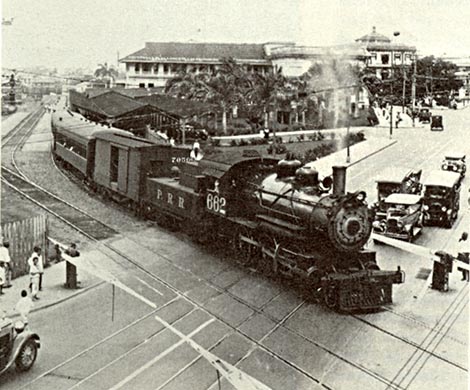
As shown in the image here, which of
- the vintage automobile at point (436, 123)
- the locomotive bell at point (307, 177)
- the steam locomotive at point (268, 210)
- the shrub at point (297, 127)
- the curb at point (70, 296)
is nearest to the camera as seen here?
the curb at point (70, 296)

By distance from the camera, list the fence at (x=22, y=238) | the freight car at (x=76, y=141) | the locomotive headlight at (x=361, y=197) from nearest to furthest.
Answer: the locomotive headlight at (x=361, y=197), the fence at (x=22, y=238), the freight car at (x=76, y=141)

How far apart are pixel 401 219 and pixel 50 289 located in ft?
33.9

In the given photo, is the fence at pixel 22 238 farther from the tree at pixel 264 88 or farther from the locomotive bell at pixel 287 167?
the tree at pixel 264 88

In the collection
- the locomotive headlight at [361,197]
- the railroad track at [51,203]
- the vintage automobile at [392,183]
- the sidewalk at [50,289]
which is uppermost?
the locomotive headlight at [361,197]

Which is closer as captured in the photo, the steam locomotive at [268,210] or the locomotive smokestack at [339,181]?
the steam locomotive at [268,210]

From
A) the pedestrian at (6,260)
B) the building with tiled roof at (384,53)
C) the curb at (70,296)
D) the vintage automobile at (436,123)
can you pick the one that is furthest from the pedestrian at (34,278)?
the vintage automobile at (436,123)

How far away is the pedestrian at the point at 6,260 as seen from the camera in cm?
1241

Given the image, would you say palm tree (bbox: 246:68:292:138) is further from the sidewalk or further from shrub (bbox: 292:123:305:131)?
the sidewalk

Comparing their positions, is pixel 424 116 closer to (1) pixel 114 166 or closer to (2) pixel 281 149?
(2) pixel 281 149

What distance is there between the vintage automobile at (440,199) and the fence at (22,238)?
12074 mm

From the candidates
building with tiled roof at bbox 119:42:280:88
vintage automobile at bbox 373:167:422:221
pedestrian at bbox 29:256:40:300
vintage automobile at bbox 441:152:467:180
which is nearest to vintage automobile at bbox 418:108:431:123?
vintage automobile at bbox 441:152:467:180

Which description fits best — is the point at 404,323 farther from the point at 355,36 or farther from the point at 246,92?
the point at 246,92

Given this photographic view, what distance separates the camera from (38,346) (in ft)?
31.4

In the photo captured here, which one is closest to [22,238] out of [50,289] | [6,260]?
[6,260]
